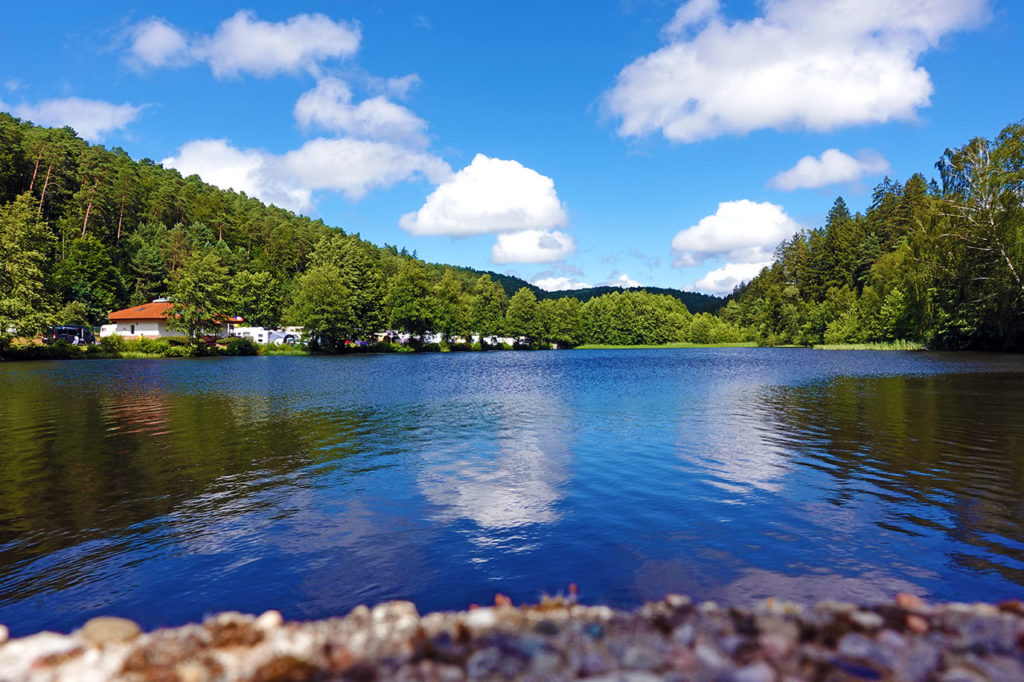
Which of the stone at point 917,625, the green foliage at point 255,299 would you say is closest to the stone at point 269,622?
the stone at point 917,625

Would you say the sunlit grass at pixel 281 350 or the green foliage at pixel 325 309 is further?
the green foliage at pixel 325 309

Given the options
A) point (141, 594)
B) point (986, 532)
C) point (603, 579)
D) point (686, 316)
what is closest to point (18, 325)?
point (141, 594)

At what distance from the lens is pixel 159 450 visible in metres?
18.6

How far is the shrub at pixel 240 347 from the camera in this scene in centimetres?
8631

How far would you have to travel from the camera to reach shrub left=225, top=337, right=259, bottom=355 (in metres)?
86.3

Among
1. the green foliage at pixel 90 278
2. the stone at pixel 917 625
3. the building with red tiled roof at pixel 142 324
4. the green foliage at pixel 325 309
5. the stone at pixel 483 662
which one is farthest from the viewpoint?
the green foliage at pixel 325 309

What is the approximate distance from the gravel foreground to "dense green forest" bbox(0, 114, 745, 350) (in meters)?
75.4

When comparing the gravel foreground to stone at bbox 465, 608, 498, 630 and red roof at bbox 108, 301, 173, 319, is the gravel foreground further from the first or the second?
red roof at bbox 108, 301, 173, 319

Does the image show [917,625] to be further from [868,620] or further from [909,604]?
[909,604]

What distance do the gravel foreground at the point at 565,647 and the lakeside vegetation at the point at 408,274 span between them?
67.4 metres

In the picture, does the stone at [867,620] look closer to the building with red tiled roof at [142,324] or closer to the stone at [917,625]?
the stone at [917,625]

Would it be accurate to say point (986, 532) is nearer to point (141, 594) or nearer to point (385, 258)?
point (141, 594)

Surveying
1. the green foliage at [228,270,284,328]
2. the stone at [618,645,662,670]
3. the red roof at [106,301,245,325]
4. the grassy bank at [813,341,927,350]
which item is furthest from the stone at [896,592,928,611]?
the green foliage at [228,270,284,328]

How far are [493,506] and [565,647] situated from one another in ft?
26.2
